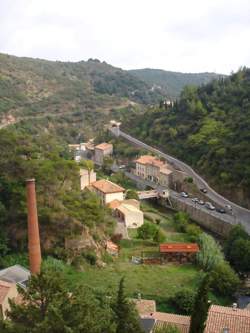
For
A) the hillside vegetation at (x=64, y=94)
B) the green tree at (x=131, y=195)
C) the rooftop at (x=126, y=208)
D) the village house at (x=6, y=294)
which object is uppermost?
the hillside vegetation at (x=64, y=94)

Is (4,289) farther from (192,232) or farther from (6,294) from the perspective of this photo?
(192,232)

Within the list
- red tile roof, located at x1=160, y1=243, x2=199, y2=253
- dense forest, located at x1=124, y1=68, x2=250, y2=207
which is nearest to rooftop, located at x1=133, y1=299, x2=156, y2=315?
red tile roof, located at x1=160, y1=243, x2=199, y2=253

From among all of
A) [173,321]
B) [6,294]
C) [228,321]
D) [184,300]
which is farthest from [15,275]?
[228,321]

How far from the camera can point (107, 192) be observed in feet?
159

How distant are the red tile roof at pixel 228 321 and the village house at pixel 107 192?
28.0 meters

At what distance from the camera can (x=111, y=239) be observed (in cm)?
3866

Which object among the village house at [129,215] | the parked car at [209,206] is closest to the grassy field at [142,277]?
the village house at [129,215]

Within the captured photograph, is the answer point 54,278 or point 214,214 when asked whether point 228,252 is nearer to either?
point 214,214

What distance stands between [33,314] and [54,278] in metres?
1.36

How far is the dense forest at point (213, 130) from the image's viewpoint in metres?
50.7

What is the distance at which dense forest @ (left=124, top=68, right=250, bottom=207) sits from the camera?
50.7 metres

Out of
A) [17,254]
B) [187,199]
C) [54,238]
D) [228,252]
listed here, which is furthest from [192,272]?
[187,199]

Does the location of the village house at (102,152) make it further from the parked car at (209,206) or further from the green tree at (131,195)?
the parked car at (209,206)

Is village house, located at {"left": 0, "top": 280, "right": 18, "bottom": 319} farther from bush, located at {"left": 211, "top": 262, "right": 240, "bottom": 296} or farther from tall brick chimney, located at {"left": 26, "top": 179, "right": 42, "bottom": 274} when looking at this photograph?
bush, located at {"left": 211, "top": 262, "right": 240, "bottom": 296}
